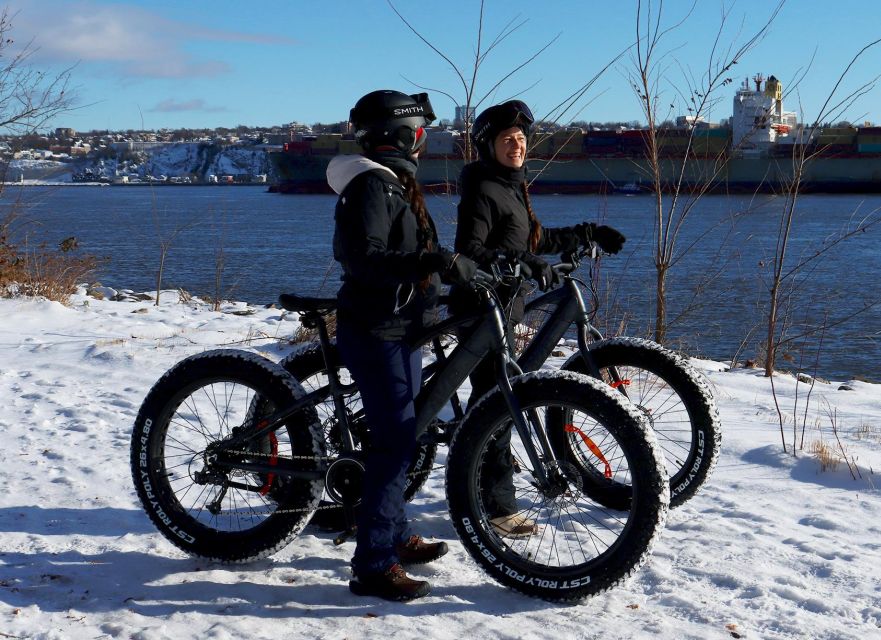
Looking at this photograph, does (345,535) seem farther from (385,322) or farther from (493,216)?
(493,216)

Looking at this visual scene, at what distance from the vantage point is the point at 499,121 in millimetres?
4168

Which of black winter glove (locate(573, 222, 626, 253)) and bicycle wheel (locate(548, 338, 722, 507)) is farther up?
black winter glove (locate(573, 222, 626, 253))

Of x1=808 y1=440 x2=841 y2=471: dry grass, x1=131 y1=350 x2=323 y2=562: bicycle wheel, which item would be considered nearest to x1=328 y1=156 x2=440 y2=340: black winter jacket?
x1=131 y1=350 x2=323 y2=562: bicycle wheel

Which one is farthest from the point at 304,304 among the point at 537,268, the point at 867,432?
the point at 867,432

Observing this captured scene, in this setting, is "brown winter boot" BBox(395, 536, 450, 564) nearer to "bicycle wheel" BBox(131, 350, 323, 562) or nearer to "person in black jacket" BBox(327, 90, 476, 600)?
"person in black jacket" BBox(327, 90, 476, 600)

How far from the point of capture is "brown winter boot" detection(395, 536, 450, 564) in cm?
387

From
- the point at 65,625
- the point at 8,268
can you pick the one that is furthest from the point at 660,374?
the point at 8,268

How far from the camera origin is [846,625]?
3.32 metres

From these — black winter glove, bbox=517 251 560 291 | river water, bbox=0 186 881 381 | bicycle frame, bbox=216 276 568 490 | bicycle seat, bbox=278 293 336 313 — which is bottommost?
river water, bbox=0 186 881 381

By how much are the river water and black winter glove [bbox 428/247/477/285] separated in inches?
185

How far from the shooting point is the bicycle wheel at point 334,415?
3928mm

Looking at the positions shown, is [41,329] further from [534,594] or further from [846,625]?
[846,625]

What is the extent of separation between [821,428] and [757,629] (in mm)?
3321

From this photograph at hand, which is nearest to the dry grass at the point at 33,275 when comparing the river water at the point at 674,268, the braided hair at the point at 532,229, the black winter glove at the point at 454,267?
the river water at the point at 674,268
